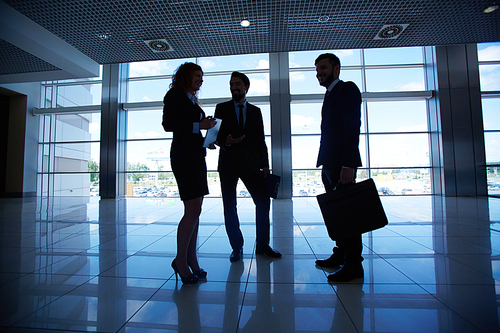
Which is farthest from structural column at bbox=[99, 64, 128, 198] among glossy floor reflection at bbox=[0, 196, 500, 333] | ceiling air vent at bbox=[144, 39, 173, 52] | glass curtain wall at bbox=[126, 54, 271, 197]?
glossy floor reflection at bbox=[0, 196, 500, 333]

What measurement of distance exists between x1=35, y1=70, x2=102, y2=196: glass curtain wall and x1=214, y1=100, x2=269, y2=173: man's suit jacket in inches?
374

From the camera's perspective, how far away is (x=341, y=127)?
1.79m

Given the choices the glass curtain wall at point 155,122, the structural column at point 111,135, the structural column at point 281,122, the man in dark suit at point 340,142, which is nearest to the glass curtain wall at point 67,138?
the structural column at point 111,135

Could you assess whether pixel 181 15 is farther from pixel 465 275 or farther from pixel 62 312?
pixel 465 275

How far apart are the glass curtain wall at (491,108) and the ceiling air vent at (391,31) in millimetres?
7270

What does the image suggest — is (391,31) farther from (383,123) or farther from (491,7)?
(383,123)

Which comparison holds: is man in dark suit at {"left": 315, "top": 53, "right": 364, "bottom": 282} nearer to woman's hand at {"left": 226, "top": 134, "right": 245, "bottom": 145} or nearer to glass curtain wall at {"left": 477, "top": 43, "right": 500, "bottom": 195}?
woman's hand at {"left": 226, "top": 134, "right": 245, "bottom": 145}

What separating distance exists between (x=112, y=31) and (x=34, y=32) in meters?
1.23

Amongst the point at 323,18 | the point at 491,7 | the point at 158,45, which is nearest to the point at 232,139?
the point at 323,18

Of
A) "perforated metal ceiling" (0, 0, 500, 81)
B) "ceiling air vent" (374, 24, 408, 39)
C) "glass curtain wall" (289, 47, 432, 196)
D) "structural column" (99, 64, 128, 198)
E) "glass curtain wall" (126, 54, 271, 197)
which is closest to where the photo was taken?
"perforated metal ceiling" (0, 0, 500, 81)

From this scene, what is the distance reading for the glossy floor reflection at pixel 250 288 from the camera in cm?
120

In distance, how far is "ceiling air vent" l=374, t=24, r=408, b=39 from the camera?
11.5ft

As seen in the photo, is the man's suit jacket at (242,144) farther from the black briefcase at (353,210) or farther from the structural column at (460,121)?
the structural column at (460,121)

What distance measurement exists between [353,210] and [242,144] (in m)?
1.08
